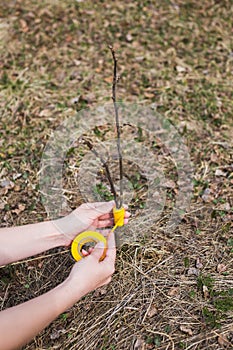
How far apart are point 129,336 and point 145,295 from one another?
8.3 inches

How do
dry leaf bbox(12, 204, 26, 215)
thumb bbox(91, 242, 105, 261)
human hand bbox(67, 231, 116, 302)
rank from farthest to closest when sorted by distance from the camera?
dry leaf bbox(12, 204, 26, 215) → thumb bbox(91, 242, 105, 261) → human hand bbox(67, 231, 116, 302)

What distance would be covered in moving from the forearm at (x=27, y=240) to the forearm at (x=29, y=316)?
0.35 metres

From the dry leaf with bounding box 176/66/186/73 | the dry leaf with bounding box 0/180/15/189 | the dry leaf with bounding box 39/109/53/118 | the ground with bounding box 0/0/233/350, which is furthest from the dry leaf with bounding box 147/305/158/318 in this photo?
the dry leaf with bounding box 176/66/186/73

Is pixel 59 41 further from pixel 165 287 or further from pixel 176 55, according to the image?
pixel 165 287

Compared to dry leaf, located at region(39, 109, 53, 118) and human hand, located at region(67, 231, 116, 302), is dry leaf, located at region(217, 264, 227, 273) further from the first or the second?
dry leaf, located at region(39, 109, 53, 118)

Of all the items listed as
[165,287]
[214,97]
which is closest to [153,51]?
[214,97]

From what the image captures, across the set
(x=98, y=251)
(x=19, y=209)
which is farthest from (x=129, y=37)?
(x=98, y=251)

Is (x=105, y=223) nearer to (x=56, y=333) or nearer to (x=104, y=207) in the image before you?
(x=104, y=207)

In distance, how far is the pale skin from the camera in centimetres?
176

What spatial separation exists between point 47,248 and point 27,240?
116 millimetres

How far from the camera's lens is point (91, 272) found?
1997 millimetres

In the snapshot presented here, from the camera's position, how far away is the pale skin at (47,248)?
176 centimetres

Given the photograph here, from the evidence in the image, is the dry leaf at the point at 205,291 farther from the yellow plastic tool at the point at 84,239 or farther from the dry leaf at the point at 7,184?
the dry leaf at the point at 7,184

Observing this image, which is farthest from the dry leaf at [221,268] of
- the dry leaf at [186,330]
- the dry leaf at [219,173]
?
the dry leaf at [219,173]
